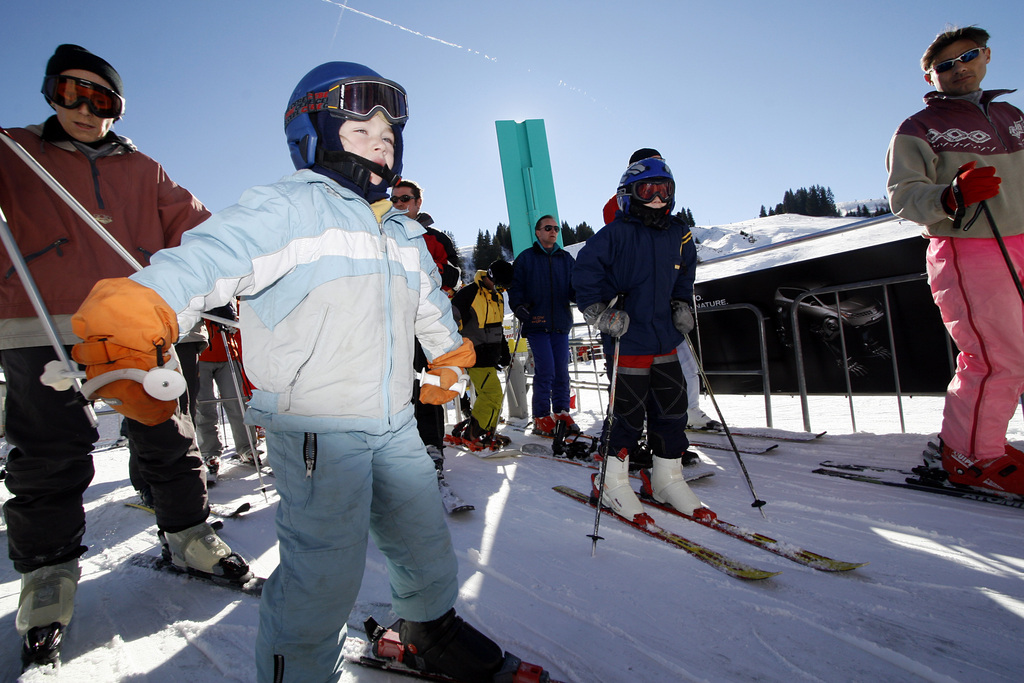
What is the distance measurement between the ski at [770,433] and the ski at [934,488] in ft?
3.31

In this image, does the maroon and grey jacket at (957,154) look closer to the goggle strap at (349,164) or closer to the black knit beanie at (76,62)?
the goggle strap at (349,164)

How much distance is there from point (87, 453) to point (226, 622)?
36.1 inches

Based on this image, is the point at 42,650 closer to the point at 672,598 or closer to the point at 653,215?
the point at 672,598

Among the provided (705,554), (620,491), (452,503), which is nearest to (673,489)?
(620,491)

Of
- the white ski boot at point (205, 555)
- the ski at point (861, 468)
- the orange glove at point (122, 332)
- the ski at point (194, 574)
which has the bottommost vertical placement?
the ski at point (861, 468)

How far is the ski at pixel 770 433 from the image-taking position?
14.3ft

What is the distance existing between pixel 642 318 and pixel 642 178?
0.81 meters

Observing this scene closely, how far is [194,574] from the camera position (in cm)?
228

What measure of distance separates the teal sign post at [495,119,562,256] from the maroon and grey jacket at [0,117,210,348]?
1154cm

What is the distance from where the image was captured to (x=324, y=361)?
4.34 ft

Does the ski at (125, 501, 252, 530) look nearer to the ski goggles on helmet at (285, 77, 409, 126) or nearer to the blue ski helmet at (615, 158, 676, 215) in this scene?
the ski goggles on helmet at (285, 77, 409, 126)

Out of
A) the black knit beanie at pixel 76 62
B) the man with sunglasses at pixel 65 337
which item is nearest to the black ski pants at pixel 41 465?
the man with sunglasses at pixel 65 337

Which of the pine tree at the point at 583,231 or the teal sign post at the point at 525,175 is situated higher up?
the pine tree at the point at 583,231

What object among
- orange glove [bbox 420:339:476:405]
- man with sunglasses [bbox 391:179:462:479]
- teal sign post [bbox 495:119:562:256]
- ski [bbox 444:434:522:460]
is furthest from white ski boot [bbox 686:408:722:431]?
teal sign post [bbox 495:119:562:256]
